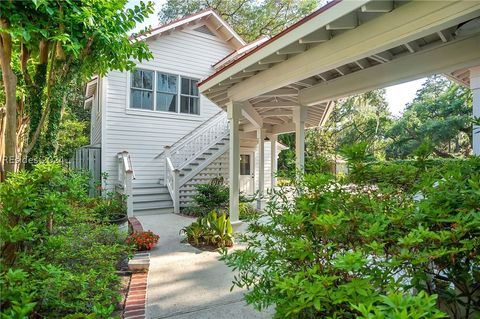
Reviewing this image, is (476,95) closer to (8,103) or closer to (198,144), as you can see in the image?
(8,103)

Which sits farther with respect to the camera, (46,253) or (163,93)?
(163,93)

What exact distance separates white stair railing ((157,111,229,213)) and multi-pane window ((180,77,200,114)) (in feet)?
3.12

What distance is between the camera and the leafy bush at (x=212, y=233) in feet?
17.8

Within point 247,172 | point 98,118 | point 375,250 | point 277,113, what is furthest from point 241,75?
point 98,118

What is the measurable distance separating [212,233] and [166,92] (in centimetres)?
692

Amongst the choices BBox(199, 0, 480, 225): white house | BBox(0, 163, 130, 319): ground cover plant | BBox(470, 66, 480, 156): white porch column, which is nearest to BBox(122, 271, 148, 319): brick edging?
BBox(0, 163, 130, 319): ground cover plant

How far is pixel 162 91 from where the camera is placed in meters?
10.6

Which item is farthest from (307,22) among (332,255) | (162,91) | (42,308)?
(162,91)

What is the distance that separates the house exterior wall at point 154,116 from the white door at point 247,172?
93.9 inches

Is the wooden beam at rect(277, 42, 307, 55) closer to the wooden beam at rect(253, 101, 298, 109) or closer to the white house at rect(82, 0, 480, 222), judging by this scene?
the white house at rect(82, 0, 480, 222)

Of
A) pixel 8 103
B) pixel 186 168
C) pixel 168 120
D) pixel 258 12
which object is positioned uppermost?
pixel 258 12

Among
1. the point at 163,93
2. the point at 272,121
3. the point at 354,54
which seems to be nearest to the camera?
the point at 354,54

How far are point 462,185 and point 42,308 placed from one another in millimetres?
3032

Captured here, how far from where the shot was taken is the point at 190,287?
371 centimetres
